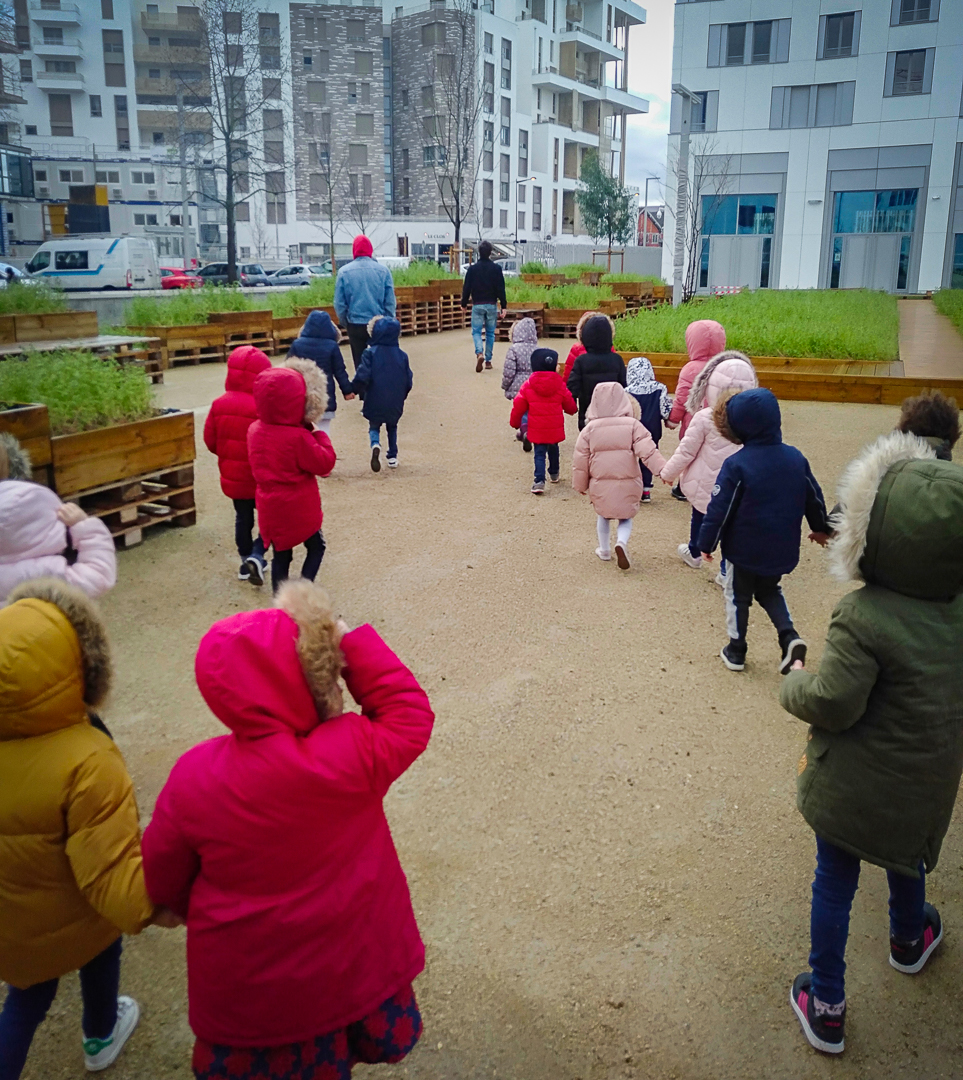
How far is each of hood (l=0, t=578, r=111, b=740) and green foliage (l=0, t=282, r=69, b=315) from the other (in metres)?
13.1

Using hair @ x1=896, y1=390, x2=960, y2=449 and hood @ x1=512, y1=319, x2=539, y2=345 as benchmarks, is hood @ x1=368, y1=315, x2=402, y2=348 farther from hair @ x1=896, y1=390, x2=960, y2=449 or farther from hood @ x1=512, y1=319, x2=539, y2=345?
hair @ x1=896, y1=390, x2=960, y2=449

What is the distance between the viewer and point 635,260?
5188 cm

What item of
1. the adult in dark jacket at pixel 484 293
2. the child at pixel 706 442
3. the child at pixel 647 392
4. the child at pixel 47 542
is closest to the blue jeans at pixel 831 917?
the child at pixel 47 542

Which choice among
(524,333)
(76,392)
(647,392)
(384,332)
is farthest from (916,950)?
(524,333)

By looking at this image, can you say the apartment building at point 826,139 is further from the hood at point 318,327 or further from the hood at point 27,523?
the hood at point 27,523

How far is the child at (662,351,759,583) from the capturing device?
5.93 meters

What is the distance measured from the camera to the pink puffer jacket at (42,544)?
308 centimetres

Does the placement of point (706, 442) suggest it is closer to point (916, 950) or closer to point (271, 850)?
point (916, 950)

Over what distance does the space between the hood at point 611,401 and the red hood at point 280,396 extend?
2148mm

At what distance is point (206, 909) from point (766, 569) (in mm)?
3535

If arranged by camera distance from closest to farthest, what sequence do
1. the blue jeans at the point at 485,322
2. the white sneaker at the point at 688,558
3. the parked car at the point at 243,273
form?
the white sneaker at the point at 688,558 < the blue jeans at the point at 485,322 < the parked car at the point at 243,273

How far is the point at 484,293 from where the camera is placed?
1491cm

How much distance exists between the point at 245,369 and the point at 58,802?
4.34 metres

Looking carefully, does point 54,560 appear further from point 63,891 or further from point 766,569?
point 766,569
